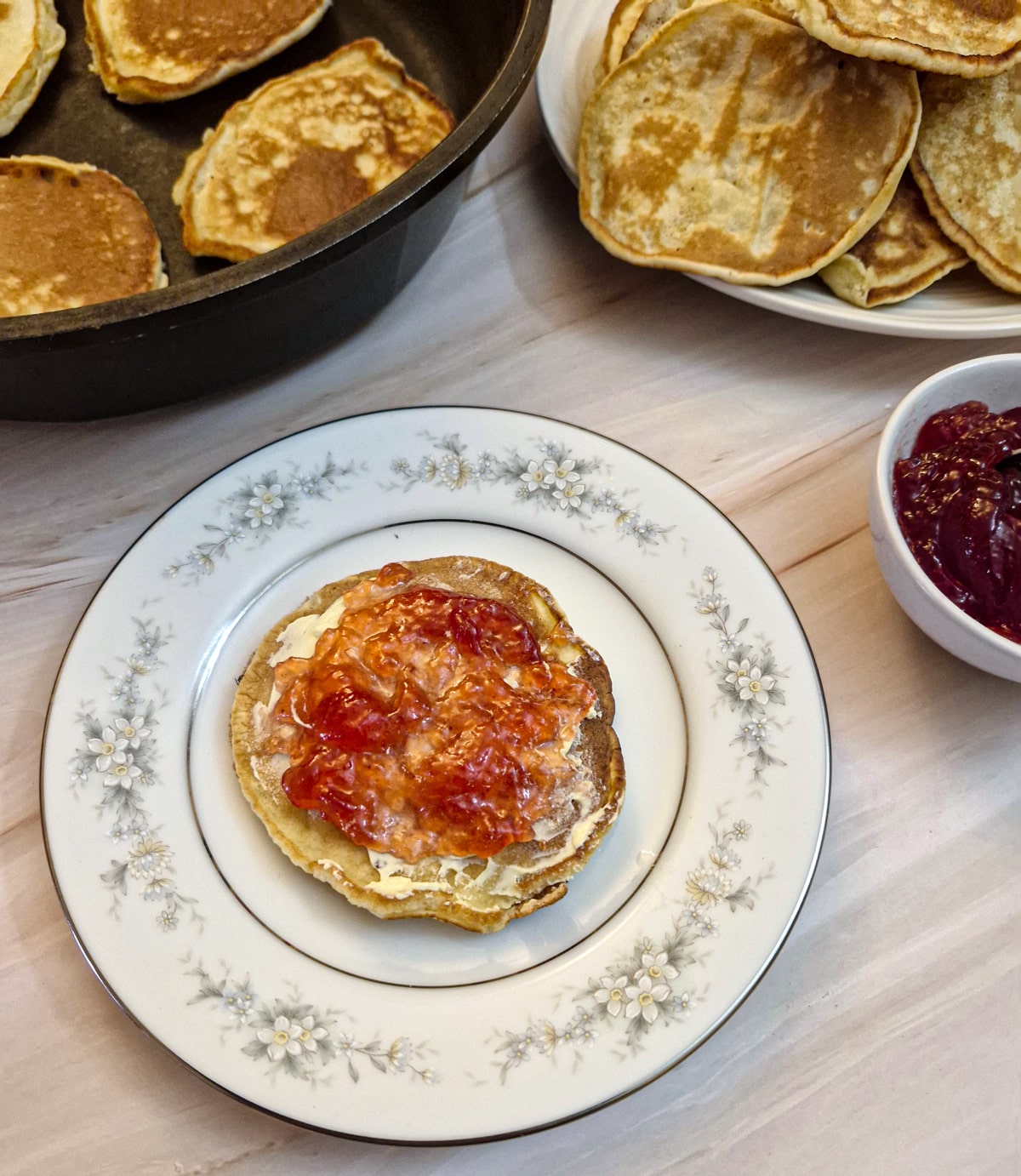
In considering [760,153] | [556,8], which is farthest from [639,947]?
[556,8]

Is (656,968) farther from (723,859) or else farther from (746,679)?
(746,679)

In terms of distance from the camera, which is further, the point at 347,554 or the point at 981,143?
the point at 981,143

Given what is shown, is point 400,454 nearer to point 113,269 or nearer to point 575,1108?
point 113,269

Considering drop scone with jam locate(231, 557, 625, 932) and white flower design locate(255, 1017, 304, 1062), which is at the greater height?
drop scone with jam locate(231, 557, 625, 932)

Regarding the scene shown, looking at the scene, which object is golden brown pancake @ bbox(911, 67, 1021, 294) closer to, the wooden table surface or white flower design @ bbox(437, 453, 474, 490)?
the wooden table surface

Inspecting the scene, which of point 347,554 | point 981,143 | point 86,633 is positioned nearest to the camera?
point 86,633

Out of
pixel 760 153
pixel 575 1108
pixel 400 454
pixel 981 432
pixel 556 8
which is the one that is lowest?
pixel 575 1108

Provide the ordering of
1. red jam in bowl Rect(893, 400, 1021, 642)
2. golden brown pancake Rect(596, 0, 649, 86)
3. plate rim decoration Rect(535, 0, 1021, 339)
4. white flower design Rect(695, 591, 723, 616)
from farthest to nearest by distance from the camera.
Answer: golden brown pancake Rect(596, 0, 649, 86), plate rim decoration Rect(535, 0, 1021, 339), white flower design Rect(695, 591, 723, 616), red jam in bowl Rect(893, 400, 1021, 642)

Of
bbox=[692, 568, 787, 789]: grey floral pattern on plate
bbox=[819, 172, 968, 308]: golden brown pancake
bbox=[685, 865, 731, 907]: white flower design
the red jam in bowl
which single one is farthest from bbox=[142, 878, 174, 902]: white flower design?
bbox=[819, 172, 968, 308]: golden brown pancake
